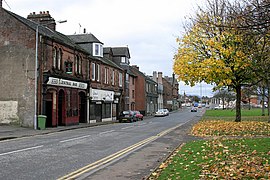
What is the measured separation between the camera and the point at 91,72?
132 ft

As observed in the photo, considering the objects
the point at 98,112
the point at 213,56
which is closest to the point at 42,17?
the point at 98,112

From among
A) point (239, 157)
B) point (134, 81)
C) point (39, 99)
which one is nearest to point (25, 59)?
point (39, 99)

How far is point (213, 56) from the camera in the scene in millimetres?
24031

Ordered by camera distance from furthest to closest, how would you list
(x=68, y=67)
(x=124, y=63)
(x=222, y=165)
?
(x=124, y=63) → (x=68, y=67) → (x=222, y=165)

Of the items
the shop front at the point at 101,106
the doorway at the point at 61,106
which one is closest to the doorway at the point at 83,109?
the shop front at the point at 101,106

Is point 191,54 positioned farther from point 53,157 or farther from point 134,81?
point 134,81

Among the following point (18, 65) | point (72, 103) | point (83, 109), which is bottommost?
point (83, 109)

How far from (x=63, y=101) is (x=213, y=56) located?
15839mm

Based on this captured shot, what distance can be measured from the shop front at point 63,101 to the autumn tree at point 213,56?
11.6 metres

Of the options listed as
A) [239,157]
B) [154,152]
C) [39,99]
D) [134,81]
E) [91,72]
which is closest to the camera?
[239,157]

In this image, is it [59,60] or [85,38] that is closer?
[59,60]

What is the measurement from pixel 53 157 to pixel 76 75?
23554mm

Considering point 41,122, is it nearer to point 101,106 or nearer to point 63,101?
point 63,101

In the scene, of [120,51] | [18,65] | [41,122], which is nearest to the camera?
[41,122]
